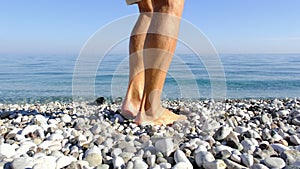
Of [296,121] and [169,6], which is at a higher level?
[169,6]

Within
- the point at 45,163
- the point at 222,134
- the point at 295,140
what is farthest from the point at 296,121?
the point at 45,163

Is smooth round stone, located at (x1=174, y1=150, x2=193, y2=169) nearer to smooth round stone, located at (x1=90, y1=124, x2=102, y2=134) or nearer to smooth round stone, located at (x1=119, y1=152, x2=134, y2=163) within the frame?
smooth round stone, located at (x1=119, y1=152, x2=134, y2=163)

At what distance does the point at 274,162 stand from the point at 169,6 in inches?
40.6

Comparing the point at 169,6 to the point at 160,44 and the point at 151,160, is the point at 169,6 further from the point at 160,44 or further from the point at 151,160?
the point at 151,160

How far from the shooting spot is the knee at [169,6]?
5.69ft

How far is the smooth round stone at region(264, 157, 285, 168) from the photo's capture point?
106 cm

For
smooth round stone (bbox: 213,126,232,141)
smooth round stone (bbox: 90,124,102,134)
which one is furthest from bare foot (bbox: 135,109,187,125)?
smooth round stone (bbox: 213,126,232,141)

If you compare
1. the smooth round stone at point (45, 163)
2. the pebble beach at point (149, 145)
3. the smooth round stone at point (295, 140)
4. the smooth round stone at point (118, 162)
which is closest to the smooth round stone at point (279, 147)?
the pebble beach at point (149, 145)

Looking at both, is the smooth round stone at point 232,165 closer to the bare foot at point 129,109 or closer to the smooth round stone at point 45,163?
the smooth round stone at point 45,163

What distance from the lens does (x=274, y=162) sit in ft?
3.50

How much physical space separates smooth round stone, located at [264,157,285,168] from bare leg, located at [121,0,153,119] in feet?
3.54

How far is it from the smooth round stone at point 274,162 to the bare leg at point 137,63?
1079mm

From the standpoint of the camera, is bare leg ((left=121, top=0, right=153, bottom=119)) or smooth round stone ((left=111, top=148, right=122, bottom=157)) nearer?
smooth round stone ((left=111, top=148, right=122, bottom=157))

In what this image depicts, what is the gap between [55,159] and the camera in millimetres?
1102
